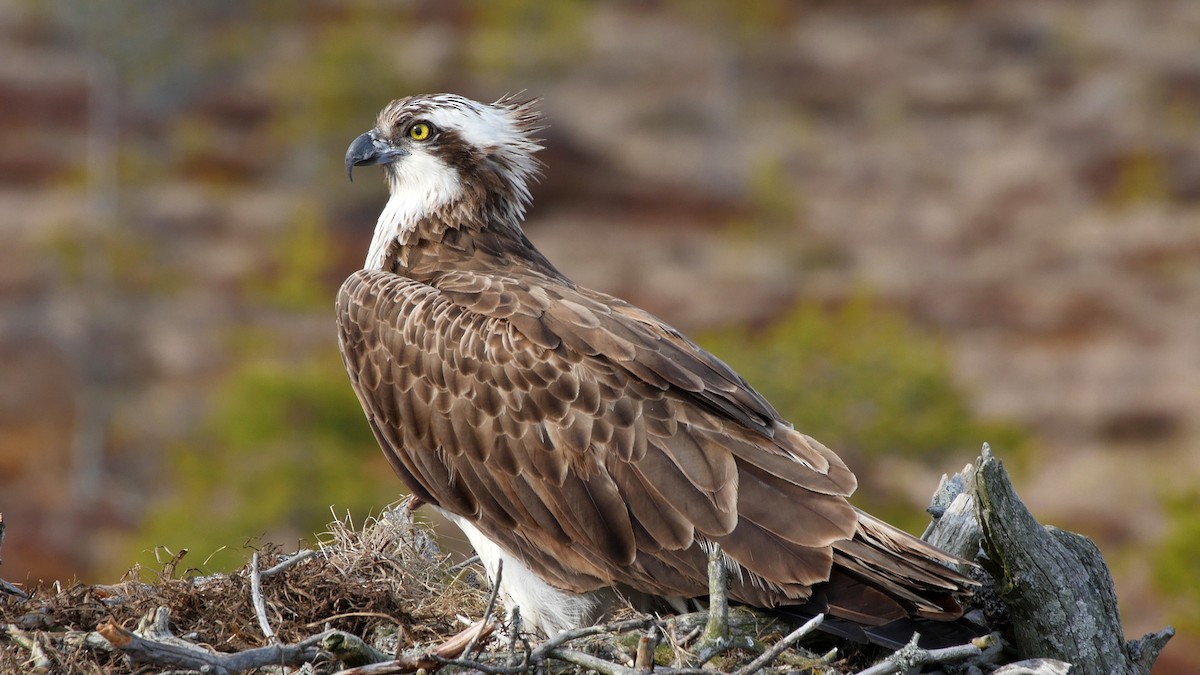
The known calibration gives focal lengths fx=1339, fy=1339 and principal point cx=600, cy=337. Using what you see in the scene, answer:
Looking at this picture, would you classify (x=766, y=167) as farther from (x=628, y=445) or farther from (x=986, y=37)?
(x=628, y=445)

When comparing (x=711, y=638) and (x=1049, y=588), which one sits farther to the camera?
(x=1049, y=588)

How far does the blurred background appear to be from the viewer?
2984 cm

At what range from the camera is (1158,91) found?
4841cm

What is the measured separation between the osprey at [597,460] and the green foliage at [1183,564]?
13803 mm

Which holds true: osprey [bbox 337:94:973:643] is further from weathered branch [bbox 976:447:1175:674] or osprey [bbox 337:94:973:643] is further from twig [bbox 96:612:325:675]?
twig [bbox 96:612:325:675]

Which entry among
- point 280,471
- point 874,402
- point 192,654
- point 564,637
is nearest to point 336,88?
point 280,471

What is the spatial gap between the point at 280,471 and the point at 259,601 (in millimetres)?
18927

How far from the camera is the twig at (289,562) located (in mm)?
5078

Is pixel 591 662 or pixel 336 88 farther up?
pixel 336 88

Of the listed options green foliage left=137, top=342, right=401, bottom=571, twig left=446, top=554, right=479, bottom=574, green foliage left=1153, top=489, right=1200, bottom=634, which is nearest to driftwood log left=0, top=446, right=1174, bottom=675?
twig left=446, top=554, right=479, bottom=574

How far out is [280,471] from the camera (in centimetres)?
2323

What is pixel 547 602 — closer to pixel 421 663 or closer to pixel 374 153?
pixel 421 663

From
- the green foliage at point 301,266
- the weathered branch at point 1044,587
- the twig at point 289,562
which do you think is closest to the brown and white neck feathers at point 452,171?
the twig at point 289,562

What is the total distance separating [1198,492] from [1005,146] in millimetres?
30378
